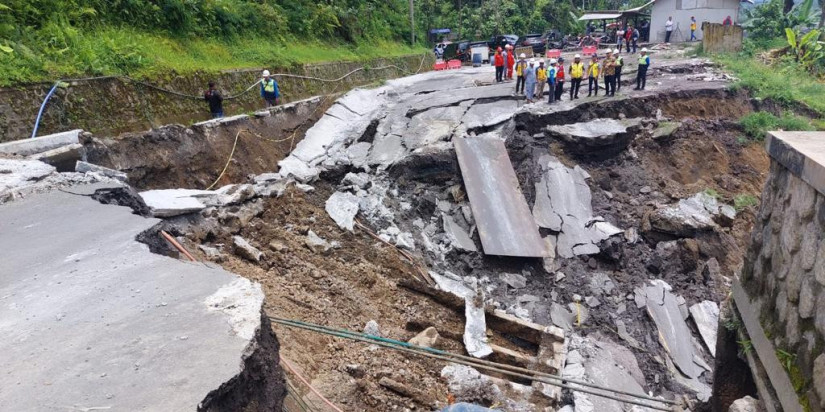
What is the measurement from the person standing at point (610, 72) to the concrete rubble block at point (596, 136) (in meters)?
1.50

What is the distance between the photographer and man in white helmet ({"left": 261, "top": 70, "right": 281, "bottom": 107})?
11.6 m

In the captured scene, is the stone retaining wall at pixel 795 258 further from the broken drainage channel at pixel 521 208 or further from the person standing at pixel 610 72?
the person standing at pixel 610 72

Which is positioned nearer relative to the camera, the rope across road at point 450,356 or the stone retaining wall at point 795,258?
the stone retaining wall at point 795,258

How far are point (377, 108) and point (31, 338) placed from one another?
38.9ft

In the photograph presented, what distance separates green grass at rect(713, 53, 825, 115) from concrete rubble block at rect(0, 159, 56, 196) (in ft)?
51.1

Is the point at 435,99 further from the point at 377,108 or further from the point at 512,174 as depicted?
the point at 512,174

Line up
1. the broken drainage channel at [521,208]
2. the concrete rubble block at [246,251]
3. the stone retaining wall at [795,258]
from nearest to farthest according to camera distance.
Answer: the stone retaining wall at [795,258] → the concrete rubble block at [246,251] → the broken drainage channel at [521,208]

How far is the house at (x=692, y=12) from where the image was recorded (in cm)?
2330

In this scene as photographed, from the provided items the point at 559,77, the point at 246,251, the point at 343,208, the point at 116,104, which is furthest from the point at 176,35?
the point at 559,77

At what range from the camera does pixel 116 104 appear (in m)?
8.65

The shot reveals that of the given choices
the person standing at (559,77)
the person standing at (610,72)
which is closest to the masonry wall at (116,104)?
the person standing at (559,77)

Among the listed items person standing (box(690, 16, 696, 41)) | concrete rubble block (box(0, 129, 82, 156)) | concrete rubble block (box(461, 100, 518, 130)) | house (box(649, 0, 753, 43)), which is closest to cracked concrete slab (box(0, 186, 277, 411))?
concrete rubble block (box(0, 129, 82, 156))

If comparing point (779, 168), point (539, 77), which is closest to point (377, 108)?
point (539, 77)

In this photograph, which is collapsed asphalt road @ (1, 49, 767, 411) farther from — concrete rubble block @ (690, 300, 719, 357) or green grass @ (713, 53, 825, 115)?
green grass @ (713, 53, 825, 115)
